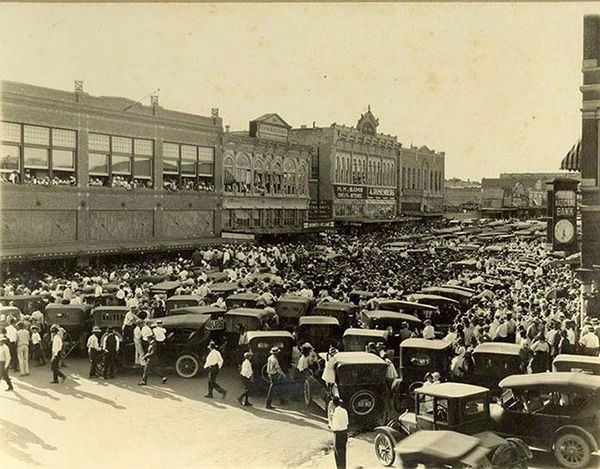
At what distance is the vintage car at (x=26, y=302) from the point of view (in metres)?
18.8

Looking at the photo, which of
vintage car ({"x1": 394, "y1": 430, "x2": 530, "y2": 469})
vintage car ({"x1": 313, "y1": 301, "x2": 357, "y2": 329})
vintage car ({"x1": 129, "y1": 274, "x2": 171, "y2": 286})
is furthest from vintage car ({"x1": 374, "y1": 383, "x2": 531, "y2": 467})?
vintage car ({"x1": 129, "y1": 274, "x2": 171, "y2": 286})

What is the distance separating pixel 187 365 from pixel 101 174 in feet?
70.7

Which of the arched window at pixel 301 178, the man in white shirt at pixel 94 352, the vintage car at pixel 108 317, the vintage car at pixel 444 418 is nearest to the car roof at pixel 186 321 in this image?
the vintage car at pixel 108 317

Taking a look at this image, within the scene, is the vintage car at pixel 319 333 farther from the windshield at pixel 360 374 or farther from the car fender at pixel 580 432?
the car fender at pixel 580 432

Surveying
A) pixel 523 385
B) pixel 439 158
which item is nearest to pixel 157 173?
pixel 523 385

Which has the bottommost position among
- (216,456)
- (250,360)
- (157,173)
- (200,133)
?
(216,456)

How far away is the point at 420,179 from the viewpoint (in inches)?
3199

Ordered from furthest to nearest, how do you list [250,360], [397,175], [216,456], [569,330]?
[397,175], [569,330], [250,360], [216,456]

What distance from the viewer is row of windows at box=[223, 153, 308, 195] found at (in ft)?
154

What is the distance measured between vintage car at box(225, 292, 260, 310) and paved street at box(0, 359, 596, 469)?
507cm

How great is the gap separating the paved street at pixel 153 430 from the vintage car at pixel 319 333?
2758mm

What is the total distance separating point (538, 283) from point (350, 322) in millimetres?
11880

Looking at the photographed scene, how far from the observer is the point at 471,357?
1402 cm

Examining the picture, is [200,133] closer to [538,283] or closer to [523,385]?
[538,283]
